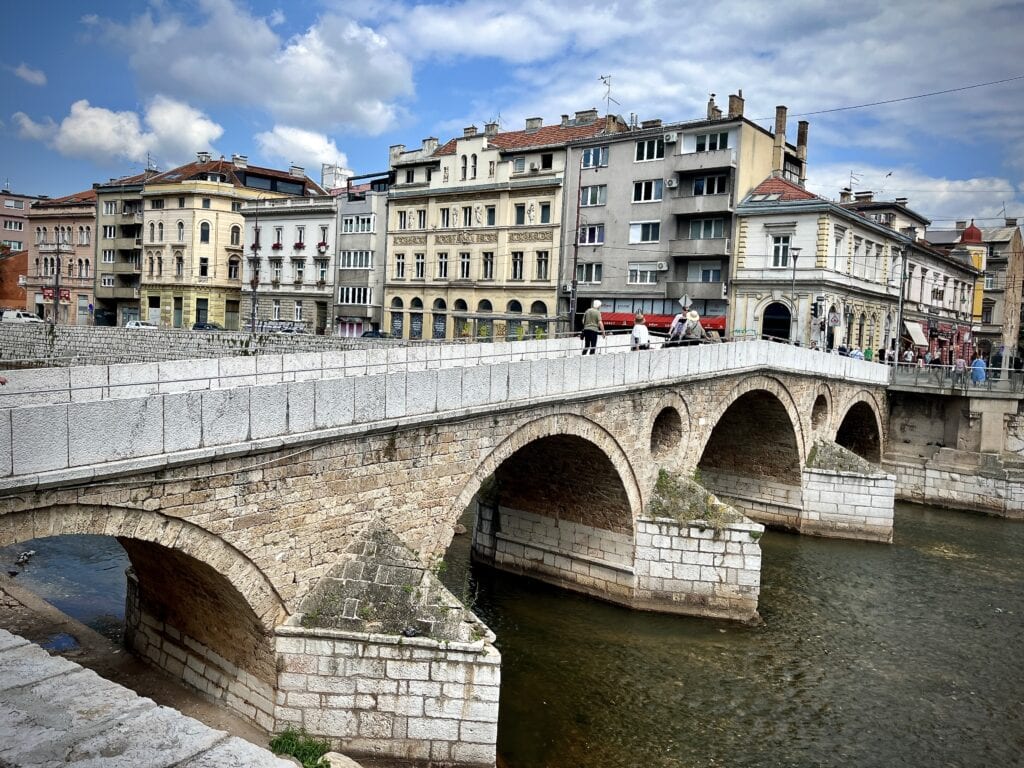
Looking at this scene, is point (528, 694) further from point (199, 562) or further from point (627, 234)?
point (627, 234)

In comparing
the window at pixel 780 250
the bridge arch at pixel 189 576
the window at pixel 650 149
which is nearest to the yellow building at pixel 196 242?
the window at pixel 650 149

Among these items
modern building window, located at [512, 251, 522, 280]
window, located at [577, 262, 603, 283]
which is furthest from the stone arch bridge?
modern building window, located at [512, 251, 522, 280]

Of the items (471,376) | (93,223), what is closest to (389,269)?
(93,223)

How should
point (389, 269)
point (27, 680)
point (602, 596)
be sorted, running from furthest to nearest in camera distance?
point (389, 269), point (602, 596), point (27, 680)

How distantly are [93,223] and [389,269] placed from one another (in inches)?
976

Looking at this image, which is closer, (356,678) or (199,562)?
(199,562)

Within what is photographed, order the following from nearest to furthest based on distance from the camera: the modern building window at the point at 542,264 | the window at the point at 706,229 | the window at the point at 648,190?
the window at the point at 706,229 < the window at the point at 648,190 < the modern building window at the point at 542,264

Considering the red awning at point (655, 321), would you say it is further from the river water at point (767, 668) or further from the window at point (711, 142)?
the river water at point (767, 668)

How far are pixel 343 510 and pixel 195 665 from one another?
2.99 m

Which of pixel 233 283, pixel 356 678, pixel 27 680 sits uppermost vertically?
pixel 233 283

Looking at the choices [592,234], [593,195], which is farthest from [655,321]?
[593,195]

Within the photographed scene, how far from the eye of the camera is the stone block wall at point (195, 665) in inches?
374

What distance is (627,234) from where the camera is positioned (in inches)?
1388

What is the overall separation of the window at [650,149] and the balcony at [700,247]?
3714 mm
